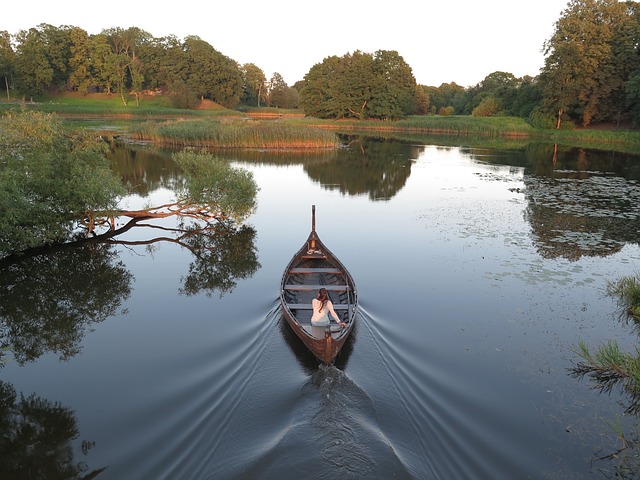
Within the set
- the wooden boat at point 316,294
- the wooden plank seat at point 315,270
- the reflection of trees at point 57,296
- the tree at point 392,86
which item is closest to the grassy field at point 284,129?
the tree at point 392,86

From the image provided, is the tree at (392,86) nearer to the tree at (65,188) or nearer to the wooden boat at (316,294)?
the tree at (65,188)

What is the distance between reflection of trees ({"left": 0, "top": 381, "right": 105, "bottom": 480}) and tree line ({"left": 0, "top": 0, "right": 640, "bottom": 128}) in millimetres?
65072

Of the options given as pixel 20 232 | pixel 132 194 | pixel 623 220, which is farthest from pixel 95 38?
pixel 623 220

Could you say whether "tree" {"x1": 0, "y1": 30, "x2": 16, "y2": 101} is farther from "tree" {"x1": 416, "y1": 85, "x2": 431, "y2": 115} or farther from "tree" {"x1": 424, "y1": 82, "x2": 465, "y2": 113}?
"tree" {"x1": 424, "y1": 82, "x2": 465, "y2": 113}

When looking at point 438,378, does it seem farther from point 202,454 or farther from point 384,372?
point 202,454

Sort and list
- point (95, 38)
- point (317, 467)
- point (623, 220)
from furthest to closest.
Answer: point (95, 38) → point (623, 220) → point (317, 467)

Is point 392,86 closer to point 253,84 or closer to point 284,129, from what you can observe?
point 284,129

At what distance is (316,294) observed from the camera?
12445mm

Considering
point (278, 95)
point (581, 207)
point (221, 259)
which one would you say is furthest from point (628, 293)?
point (278, 95)

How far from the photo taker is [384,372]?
29.7 feet

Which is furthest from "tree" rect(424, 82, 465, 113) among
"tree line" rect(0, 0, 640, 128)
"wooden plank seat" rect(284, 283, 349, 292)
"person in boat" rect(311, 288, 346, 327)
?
"person in boat" rect(311, 288, 346, 327)

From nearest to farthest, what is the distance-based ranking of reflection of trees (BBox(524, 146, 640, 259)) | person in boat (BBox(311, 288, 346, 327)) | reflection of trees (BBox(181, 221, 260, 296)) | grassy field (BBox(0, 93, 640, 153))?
person in boat (BBox(311, 288, 346, 327))
reflection of trees (BBox(181, 221, 260, 296))
reflection of trees (BBox(524, 146, 640, 259))
grassy field (BBox(0, 93, 640, 153))

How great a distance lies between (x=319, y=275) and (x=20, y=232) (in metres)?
9.63

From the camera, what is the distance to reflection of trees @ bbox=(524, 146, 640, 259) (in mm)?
17719
